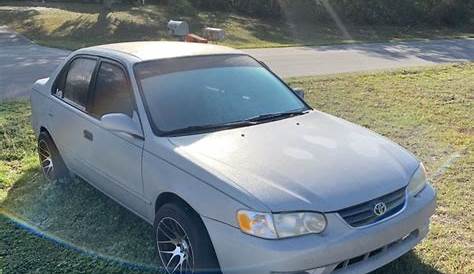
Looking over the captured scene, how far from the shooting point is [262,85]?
4.19 m

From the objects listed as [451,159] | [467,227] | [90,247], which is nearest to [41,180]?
[90,247]

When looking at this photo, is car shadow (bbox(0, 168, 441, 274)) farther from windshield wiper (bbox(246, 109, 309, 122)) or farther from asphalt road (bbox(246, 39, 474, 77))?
asphalt road (bbox(246, 39, 474, 77))

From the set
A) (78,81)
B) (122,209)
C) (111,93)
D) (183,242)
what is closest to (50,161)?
(78,81)

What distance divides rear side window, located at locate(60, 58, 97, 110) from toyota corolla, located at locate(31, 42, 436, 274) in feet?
0.06

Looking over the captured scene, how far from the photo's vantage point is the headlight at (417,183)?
3.28 meters

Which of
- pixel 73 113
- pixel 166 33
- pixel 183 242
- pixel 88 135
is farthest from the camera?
pixel 166 33

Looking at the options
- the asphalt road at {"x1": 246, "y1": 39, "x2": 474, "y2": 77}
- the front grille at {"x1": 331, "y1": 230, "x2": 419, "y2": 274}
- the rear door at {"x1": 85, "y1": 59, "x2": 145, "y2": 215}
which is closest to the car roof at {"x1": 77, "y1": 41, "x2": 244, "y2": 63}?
the rear door at {"x1": 85, "y1": 59, "x2": 145, "y2": 215}

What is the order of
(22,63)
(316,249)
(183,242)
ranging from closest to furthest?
(316,249) → (183,242) → (22,63)

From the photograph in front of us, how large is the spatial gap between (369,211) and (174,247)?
1316 mm

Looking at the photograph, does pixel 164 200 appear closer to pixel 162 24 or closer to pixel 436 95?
pixel 436 95

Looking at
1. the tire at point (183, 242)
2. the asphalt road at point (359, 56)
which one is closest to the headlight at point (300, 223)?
the tire at point (183, 242)

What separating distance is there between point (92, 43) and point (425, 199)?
17322mm

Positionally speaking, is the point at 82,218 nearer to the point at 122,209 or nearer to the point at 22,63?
the point at 122,209

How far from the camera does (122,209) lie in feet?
14.7
